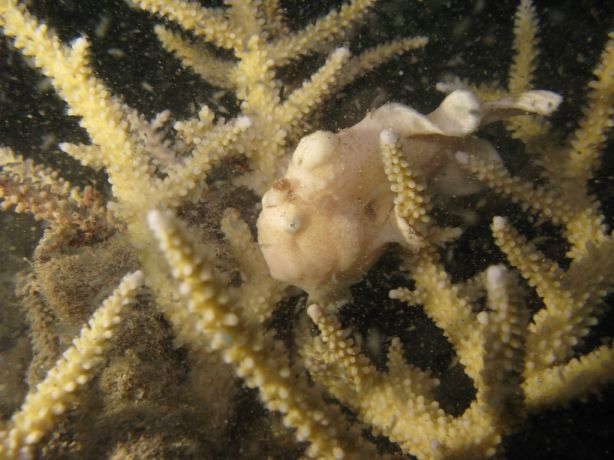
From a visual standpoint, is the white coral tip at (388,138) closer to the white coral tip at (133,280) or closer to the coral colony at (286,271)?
the coral colony at (286,271)

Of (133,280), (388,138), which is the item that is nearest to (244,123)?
(388,138)

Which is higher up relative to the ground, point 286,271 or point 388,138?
point 388,138

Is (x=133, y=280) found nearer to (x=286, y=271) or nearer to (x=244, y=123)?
(x=286, y=271)

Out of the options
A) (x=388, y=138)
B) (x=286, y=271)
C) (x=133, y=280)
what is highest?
(x=133, y=280)

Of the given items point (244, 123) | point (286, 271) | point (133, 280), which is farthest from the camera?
point (244, 123)

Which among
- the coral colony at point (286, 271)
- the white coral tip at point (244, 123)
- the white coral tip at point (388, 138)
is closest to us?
the coral colony at point (286, 271)

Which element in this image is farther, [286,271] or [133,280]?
[286,271]

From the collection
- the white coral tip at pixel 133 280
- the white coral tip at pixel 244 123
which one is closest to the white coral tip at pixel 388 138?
the white coral tip at pixel 244 123

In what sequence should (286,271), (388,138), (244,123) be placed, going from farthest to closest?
(244,123)
(286,271)
(388,138)
